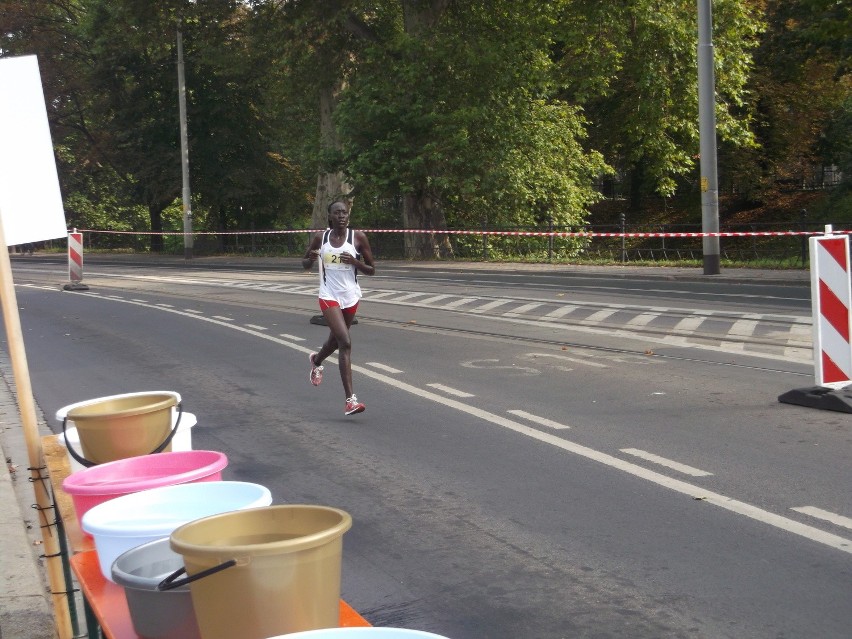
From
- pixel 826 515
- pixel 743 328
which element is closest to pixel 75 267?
pixel 743 328

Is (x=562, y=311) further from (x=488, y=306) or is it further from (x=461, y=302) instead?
(x=461, y=302)

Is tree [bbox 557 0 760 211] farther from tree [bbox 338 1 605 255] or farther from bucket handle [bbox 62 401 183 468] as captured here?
bucket handle [bbox 62 401 183 468]

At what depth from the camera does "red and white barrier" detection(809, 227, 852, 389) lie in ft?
30.2

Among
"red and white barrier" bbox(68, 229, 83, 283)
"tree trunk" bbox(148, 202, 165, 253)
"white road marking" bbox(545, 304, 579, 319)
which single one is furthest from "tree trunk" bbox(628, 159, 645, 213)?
"white road marking" bbox(545, 304, 579, 319)

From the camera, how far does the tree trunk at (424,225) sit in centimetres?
3712

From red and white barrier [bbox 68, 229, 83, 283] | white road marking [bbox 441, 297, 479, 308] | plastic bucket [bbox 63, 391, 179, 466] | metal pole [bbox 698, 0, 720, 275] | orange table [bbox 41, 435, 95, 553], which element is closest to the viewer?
orange table [bbox 41, 435, 95, 553]

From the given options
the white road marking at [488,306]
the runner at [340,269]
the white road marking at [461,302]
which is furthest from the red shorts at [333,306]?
the white road marking at [461,302]

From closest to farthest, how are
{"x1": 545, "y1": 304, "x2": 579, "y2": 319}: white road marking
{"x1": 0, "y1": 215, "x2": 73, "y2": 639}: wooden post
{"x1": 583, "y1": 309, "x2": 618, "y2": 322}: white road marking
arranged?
{"x1": 0, "y1": 215, "x2": 73, "y2": 639}: wooden post
{"x1": 583, "y1": 309, "x2": 618, "y2": 322}: white road marking
{"x1": 545, "y1": 304, "x2": 579, "y2": 319}: white road marking

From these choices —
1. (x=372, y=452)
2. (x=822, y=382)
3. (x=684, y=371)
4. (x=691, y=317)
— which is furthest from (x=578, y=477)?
(x=691, y=317)

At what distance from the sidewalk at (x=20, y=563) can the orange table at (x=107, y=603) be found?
64.4 inches

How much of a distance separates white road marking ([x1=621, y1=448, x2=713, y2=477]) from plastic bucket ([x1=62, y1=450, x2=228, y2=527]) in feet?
14.7

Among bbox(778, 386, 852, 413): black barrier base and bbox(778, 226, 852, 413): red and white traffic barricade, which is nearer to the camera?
bbox(778, 386, 852, 413): black barrier base

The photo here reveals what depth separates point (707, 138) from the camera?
989 inches

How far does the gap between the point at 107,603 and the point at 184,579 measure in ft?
1.83
